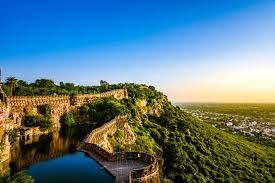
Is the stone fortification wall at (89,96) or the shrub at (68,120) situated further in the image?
the stone fortification wall at (89,96)

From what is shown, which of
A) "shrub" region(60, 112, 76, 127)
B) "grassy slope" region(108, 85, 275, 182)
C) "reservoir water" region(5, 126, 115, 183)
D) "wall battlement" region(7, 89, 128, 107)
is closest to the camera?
"reservoir water" region(5, 126, 115, 183)

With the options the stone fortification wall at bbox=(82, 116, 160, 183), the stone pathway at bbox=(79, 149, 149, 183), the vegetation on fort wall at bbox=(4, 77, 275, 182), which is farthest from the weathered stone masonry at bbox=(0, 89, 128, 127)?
the stone pathway at bbox=(79, 149, 149, 183)

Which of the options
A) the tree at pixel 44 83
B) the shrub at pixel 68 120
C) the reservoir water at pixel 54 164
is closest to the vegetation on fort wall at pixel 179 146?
the shrub at pixel 68 120

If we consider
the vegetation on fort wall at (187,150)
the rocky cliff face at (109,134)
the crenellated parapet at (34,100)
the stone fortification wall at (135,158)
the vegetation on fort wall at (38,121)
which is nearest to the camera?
the stone fortification wall at (135,158)

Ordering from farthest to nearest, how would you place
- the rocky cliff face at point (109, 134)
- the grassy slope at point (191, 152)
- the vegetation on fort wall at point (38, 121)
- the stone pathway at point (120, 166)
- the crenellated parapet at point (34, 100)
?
the grassy slope at point (191, 152) < the crenellated parapet at point (34, 100) < the vegetation on fort wall at point (38, 121) < the rocky cliff face at point (109, 134) < the stone pathway at point (120, 166)

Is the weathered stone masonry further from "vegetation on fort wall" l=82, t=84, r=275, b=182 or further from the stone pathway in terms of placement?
the stone pathway

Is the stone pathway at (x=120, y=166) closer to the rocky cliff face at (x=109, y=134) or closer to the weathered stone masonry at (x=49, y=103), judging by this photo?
the rocky cliff face at (x=109, y=134)

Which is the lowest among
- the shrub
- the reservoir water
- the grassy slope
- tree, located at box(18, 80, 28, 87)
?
the grassy slope

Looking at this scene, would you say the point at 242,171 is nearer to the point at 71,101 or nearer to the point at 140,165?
the point at 71,101

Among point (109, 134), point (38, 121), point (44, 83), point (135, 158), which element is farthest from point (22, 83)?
point (135, 158)
